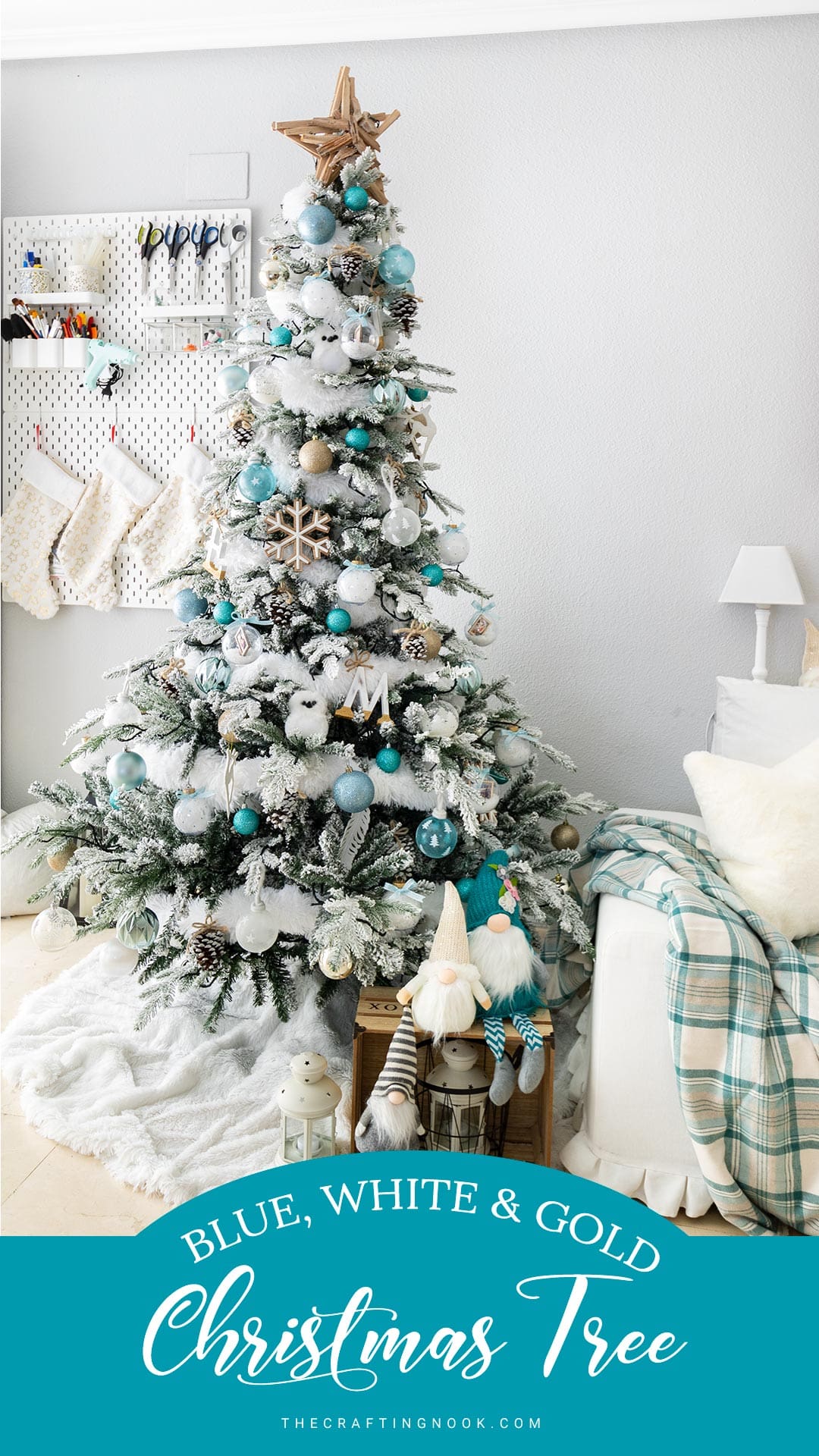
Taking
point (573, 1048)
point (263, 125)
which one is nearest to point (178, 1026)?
point (573, 1048)

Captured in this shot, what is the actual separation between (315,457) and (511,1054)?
3.73 feet

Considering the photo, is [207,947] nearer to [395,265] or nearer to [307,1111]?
[307,1111]

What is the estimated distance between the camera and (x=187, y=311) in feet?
9.01

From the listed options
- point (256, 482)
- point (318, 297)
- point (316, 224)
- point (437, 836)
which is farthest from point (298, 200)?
point (437, 836)

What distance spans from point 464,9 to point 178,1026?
257 cm

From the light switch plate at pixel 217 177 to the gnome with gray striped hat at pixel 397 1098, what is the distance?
2.28m

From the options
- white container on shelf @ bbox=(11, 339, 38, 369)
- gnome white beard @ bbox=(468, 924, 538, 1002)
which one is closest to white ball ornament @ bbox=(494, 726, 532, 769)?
gnome white beard @ bbox=(468, 924, 538, 1002)

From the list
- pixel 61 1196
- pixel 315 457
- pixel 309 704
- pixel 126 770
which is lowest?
pixel 61 1196

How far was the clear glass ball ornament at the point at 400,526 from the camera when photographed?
190 cm

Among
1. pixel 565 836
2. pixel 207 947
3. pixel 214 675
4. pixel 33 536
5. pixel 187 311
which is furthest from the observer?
pixel 33 536

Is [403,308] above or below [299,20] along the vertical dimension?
below

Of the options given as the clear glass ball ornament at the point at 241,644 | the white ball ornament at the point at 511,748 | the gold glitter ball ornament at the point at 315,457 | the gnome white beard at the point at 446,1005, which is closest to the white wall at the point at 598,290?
the white ball ornament at the point at 511,748

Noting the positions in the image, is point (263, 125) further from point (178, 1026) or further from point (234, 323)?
point (178, 1026)

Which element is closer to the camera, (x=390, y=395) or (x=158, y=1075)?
(x=390, y=395)
